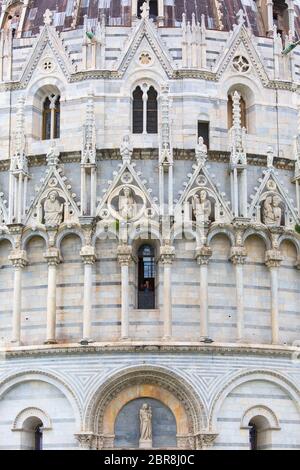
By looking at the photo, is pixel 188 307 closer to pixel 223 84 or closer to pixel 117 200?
pixel 117 200

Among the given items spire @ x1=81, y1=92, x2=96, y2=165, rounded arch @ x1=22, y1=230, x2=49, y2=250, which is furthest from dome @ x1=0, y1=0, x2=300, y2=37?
rounded arch @ x1=22, y1=230, x2=49, y2=250

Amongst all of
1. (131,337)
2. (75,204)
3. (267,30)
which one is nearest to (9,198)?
(75,204)

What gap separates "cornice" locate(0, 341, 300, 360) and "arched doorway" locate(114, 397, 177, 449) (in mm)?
1578

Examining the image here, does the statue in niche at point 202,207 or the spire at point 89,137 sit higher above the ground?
the spire at point 89,137

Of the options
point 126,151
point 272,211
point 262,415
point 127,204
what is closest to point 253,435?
point 262,415

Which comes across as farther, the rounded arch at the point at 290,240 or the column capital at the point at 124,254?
the rounded arch at the point at 290,240

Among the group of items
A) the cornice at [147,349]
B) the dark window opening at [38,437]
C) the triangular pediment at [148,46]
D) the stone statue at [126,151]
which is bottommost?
the dark window opening at [38,437]

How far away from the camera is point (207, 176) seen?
29.2 m

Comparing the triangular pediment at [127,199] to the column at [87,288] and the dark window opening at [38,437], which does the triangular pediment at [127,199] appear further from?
the dark window opening at [38,437]

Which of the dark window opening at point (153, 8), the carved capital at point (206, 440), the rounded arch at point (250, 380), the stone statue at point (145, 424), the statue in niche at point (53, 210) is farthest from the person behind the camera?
the dark window opening at point (153, 8)

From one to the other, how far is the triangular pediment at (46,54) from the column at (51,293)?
6.01 meters

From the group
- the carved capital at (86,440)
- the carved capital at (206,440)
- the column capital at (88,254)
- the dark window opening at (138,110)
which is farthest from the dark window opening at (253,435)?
the dark window opening at (138,110)

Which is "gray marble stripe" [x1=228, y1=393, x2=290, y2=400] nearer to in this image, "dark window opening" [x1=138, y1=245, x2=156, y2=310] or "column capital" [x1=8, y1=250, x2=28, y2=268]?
"dark window opening" [x1=138, y1=245, x2=156, y2=310]

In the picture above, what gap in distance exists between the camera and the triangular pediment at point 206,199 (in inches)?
1134
